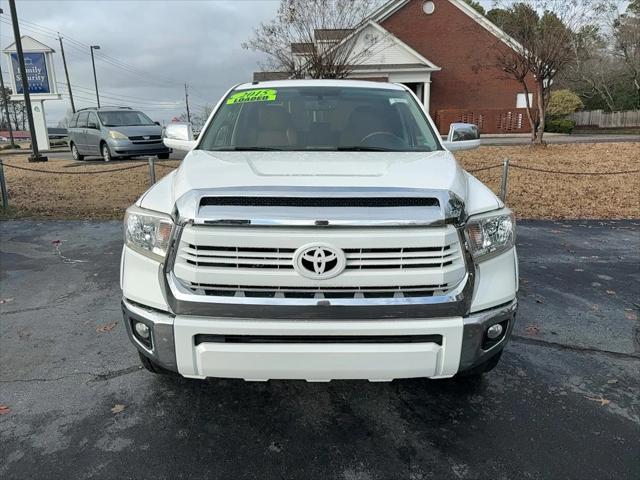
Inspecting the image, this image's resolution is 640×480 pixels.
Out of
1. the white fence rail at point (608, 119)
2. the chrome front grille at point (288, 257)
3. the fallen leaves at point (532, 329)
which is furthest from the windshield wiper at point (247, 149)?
the white fence rail at point (608, 119)

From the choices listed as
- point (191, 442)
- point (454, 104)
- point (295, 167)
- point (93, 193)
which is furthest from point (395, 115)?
point (454, 104)

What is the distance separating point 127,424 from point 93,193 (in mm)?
9448

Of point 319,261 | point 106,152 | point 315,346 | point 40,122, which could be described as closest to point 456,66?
point 106,152

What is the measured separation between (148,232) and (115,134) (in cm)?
1381

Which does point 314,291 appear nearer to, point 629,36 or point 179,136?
point 179,136

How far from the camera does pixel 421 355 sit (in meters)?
2.27

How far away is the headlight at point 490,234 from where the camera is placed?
241 centimetres

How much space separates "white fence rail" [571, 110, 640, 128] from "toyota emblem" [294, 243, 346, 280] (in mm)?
39542

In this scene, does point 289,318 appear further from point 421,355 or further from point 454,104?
point 454,104

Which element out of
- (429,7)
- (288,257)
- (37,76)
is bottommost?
(288,257)

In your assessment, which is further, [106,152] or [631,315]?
[106,152]

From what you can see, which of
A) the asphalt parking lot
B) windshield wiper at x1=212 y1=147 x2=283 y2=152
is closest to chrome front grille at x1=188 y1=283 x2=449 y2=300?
the asphalt parking lot

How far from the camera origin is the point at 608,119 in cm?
3684

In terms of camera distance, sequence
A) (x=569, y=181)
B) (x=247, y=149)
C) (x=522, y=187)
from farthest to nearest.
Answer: (x=569, y=181) → (x=522, y=187) → (x=247, y=149)
